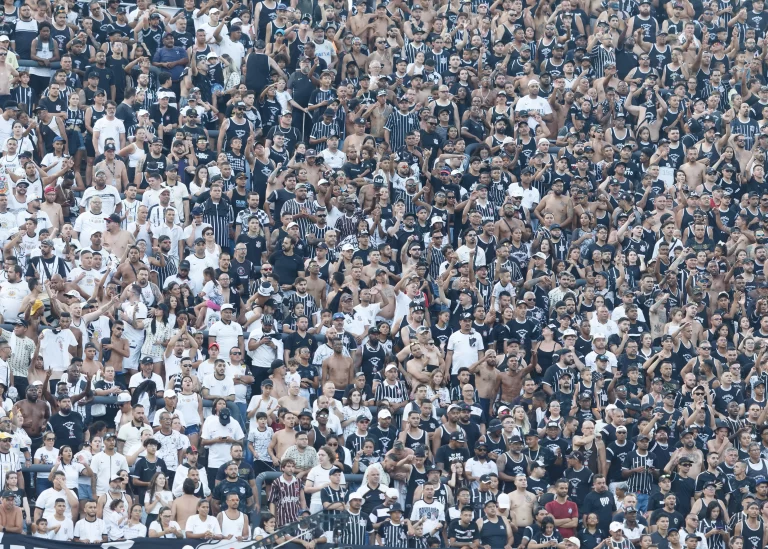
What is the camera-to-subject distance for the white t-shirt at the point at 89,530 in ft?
73.6

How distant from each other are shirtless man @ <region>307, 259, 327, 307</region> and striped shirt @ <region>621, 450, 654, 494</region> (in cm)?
519

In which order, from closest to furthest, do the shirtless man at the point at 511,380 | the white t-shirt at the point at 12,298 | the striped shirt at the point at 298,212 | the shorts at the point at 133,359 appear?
the shorts at the point at 133,359
the white t-shirt at the point at 12,298
the shirtless man at the point at 511,380
the striped shirt at the point at 298,212

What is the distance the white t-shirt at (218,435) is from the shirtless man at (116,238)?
3556mm

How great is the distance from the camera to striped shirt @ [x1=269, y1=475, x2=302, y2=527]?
23.6 meters

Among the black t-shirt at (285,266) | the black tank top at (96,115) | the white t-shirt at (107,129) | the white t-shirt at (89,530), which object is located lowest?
the white t-shirt at (89,530)

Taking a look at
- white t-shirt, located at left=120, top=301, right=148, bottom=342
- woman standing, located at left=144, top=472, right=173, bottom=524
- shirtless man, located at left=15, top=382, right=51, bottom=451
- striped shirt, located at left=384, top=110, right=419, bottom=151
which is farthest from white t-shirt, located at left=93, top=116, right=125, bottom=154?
woman standing, located at left=144, top=472, right=173, bottom=524

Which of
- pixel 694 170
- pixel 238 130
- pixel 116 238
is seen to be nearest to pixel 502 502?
pixel 116 238

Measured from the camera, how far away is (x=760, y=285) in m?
29.0

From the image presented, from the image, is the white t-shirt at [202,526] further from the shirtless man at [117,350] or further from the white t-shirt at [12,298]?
the white t-shirt at [12,298]

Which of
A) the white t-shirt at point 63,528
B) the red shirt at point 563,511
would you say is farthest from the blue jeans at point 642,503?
the white t-shirt at point 63,528

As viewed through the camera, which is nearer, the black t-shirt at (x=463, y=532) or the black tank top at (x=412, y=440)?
the black t-shirt at (x=463, y=532)

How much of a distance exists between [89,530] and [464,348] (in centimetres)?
681

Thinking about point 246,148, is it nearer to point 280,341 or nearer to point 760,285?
point 280,341

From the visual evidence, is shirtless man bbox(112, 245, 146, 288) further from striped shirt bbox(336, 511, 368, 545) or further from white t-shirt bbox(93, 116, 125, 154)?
striped shirt bbox(336, 511, 368, 545)
